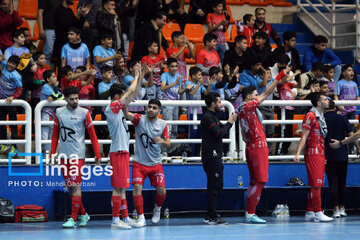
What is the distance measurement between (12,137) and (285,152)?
5.47 m

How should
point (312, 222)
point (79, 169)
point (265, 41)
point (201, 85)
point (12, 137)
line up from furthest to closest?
point (265, 41), point (201, 85), point (12, 137), point (312, 222), point (79, 169)

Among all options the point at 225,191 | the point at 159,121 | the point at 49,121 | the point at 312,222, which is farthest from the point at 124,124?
the point at 312,222

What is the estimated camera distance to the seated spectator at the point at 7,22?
633 inches

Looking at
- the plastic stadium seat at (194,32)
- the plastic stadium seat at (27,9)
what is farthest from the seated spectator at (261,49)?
the plastic stadium seat at (27,9)

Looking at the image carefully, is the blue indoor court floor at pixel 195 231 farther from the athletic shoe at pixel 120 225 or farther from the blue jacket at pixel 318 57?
the blue jacket at pixel 318 57

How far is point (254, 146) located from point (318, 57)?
250 inches

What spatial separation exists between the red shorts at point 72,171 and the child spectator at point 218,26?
686 centimetres

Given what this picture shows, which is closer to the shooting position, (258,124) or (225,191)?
(258,124)

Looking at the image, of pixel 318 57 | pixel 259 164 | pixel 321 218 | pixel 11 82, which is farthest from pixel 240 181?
pixel 318 57

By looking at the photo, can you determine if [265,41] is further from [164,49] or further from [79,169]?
[79,169]

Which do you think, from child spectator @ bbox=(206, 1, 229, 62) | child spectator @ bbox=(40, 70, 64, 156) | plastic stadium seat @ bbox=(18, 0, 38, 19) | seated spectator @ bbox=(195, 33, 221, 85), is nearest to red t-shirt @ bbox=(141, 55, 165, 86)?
seated spectator @ bbox=(195, 33, 221, 85)

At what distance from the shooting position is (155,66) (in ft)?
48.3

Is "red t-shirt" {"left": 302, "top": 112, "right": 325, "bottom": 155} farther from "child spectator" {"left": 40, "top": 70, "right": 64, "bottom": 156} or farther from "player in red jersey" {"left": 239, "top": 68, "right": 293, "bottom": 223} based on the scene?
"child spectator" {"left": 40, "top": 70, "right": 64, "bottom": 156}

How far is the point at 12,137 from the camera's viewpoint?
1364cm
